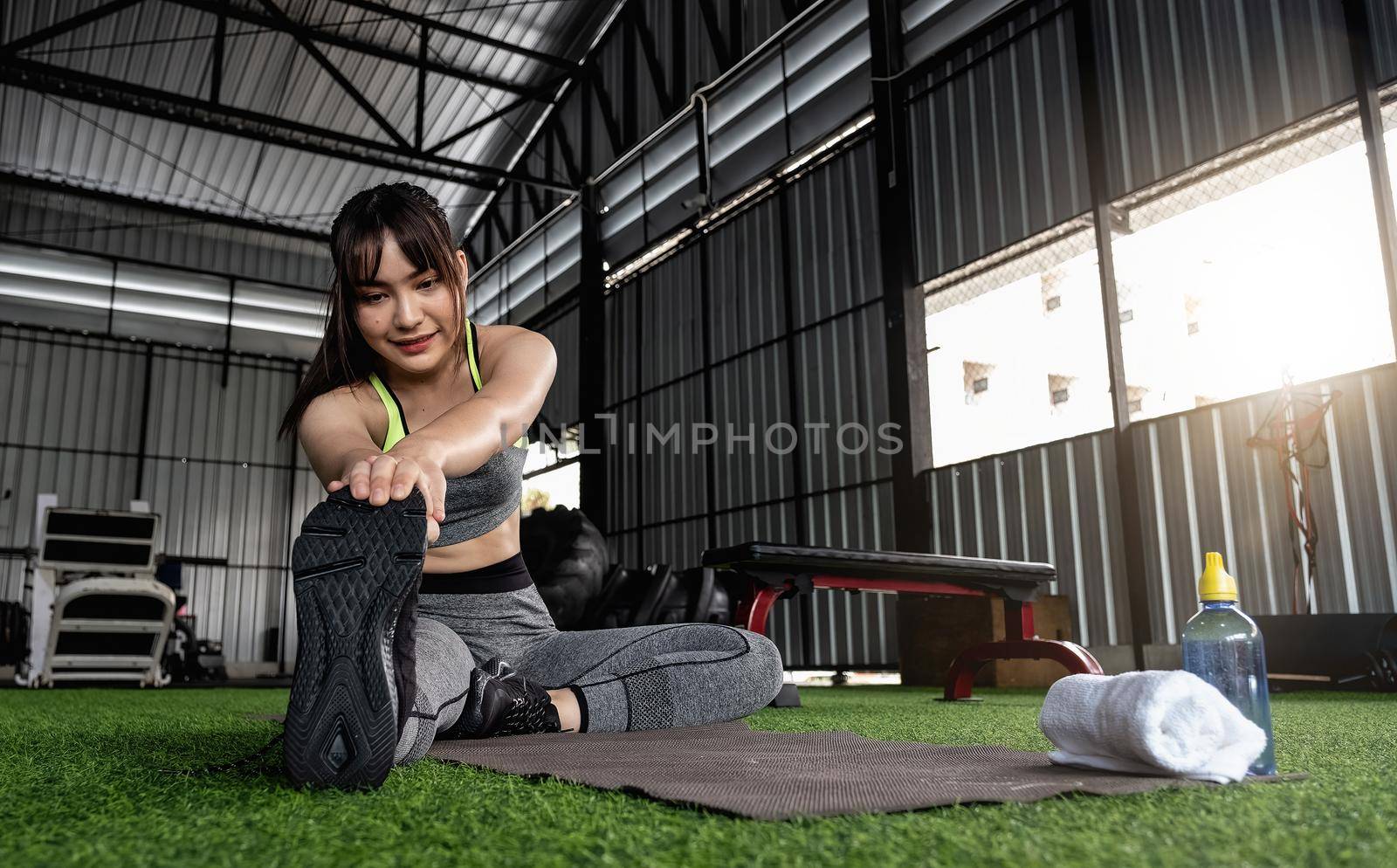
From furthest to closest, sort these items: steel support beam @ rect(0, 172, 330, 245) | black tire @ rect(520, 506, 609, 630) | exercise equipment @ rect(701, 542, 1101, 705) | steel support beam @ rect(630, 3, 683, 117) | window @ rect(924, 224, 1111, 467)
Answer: steel support beam @ rect(0, 172, 330, 245) < steel support beam @ rect(630, 3, 683, 117) < window @ rect(924, 224, 1111, 467) < black tire @ rect(520, 506, 609, 630) < exercise equipment @ rect(701, 542, 1101, 705)

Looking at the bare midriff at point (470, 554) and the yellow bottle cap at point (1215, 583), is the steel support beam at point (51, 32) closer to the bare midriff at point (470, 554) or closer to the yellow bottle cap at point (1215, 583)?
the bare midriff at point (470, 554)

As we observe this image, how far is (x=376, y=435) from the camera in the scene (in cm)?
159

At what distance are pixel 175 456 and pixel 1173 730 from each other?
14.1m

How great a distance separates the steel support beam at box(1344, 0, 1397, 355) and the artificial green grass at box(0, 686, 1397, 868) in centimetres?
376

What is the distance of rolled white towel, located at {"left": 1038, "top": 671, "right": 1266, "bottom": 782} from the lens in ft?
3.48

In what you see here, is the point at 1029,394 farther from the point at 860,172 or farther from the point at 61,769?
the point at 61,769

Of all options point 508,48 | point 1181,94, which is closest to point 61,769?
point 1181,94

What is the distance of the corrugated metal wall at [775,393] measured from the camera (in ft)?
23.5

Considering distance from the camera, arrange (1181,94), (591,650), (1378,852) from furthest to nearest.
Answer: (1181,94) < (591,650) < (1378,852)

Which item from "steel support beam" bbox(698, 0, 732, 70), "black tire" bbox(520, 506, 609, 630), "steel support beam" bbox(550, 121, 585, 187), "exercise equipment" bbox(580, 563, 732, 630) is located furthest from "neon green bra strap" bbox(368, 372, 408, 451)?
"steel support beam" bbox(550, 121, 585, 187)

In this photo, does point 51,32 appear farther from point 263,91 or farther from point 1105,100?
point 1105,100

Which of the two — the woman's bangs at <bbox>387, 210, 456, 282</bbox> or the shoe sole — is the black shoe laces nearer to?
the shoe sole

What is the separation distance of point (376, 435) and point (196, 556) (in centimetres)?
1291

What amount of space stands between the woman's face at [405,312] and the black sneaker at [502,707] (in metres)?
0.52
